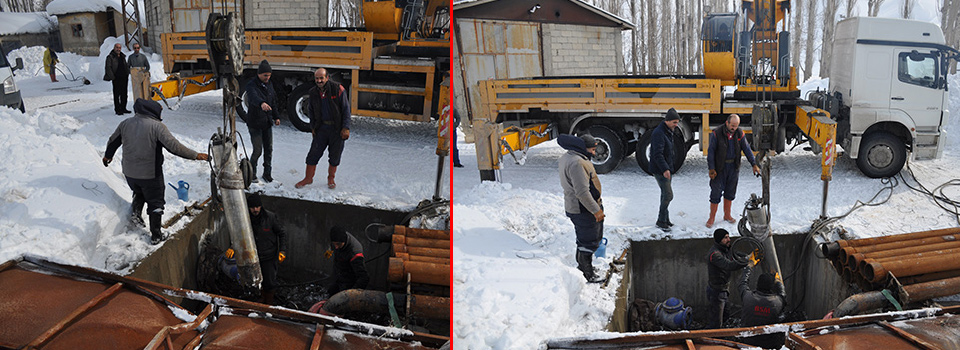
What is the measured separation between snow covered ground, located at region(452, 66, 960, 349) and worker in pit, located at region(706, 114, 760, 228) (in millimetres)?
279

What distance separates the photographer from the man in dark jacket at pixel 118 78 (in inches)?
284

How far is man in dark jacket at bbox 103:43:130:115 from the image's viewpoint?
284 inches

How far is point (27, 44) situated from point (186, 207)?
5.18 m

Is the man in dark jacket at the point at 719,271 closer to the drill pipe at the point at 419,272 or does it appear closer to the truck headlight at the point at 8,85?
the drill pipe at the point at 419,272

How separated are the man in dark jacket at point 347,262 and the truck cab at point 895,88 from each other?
661 cm

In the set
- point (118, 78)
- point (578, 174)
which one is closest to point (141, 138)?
point (118, 78)

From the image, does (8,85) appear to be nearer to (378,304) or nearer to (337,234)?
(337,234)

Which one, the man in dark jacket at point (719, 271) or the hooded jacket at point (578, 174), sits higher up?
the hooded jacket at point (578, 174)

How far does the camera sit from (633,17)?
14836 millimetres

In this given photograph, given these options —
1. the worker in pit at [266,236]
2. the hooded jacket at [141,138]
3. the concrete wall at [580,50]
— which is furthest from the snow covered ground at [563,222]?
the concrete wall at [580,50]

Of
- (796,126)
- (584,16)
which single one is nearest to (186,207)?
(796,126)

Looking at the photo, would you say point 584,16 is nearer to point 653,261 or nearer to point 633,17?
point 633,17

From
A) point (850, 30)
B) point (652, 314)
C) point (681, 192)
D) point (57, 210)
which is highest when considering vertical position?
point (850, 30)

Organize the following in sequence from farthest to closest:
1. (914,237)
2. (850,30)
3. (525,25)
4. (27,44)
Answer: (525,25) → (27,44) → (850,30) → (914,237)
